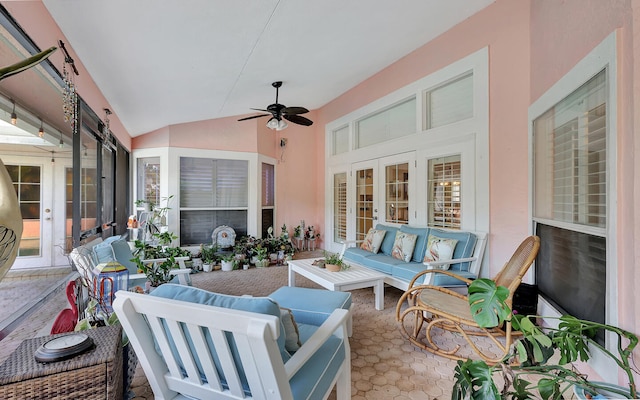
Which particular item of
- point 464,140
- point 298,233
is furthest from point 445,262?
point 298,233

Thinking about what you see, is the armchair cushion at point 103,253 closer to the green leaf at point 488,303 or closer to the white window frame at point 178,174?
the green leaf at point 488,303

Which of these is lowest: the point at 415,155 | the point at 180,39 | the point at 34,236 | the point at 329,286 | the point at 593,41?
the point at 329,286

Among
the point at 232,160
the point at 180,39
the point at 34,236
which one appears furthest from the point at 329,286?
the point at 232,160

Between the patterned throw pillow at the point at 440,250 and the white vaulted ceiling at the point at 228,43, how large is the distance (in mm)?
2608

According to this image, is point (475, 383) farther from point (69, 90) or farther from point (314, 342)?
point (69, 90)

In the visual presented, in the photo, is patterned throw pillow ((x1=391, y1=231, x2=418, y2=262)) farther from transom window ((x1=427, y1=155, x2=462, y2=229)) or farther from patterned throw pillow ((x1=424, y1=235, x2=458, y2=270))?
transom window ((x1=427, y1=155, x2=462, y2=229))

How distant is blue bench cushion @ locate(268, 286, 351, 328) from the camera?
1977 mm

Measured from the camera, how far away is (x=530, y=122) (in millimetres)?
2834

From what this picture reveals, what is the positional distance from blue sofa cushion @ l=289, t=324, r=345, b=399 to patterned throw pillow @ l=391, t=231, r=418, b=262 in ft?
7.62

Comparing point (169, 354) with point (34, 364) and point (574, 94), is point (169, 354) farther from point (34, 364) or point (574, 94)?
point (574, 94)

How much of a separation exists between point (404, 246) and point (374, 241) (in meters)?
0.57

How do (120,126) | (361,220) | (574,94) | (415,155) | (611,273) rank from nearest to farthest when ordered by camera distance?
(611,273) < (574,94) < (415,155) < (120,126) < (361,220)

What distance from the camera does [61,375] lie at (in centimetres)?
117

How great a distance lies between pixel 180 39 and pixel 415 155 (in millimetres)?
3197
